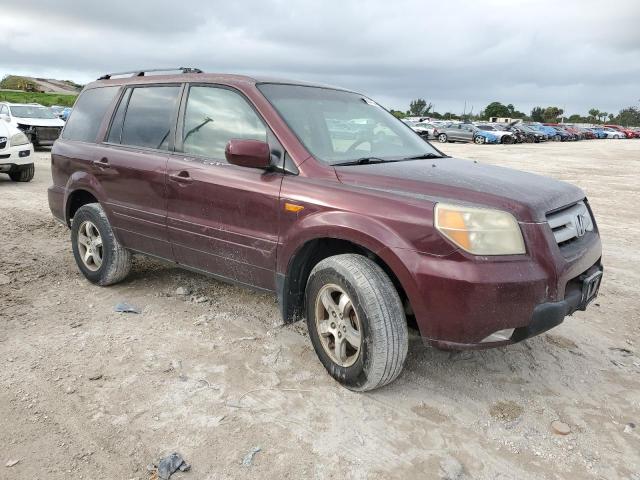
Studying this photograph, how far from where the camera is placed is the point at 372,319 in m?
2.80

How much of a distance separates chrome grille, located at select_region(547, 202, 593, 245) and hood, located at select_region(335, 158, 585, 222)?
0.05 m

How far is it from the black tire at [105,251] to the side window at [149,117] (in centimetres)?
67

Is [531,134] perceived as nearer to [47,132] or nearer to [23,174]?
[47,132]

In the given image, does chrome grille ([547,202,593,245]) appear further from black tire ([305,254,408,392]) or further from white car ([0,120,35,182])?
white car ([0,120,35,182])

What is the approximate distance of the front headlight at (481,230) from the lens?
2617 mm

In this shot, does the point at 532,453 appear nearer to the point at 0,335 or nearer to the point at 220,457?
the point at 220,457

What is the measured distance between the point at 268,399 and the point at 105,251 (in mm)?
2288

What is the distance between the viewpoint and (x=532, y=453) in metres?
2.59

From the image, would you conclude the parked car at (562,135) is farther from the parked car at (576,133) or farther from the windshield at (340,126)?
the windshield at (340,126)

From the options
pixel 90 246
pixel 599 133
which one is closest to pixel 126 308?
pixel 90 246

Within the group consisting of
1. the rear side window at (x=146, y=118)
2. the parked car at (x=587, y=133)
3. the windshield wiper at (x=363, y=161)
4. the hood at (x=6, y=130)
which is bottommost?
the hood at (x=6, y=130)

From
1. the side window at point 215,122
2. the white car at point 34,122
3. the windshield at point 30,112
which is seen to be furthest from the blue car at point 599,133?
the side window at point 215,122

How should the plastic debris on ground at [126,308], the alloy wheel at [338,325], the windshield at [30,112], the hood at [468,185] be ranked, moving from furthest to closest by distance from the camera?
1. the windshield at [30,112]
2. the plastic debris on ground at [126,308]
3. the alloy wheel at [338,325]
4. the hood at [468,185]

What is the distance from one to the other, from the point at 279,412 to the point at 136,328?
1528 mm
